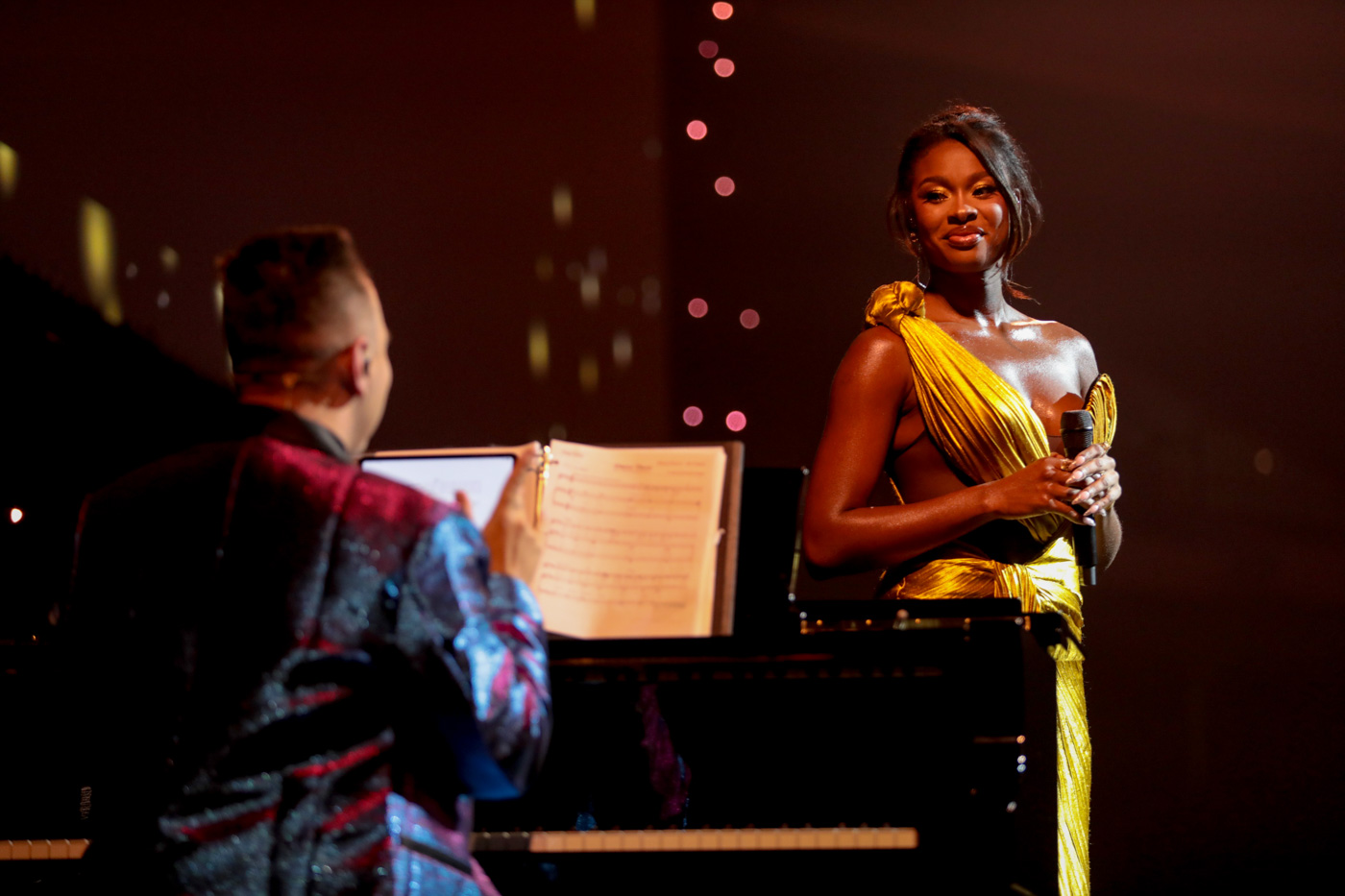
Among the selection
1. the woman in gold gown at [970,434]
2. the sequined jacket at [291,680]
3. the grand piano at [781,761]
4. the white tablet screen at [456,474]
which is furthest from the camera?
the woman in gold gown at [970,434]

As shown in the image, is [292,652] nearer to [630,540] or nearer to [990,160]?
[630,540]

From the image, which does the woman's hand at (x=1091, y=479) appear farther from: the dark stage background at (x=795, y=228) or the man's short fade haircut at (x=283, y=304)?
the dark stage background at (x=795, y=228)

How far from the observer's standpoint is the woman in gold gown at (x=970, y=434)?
72.8 inches

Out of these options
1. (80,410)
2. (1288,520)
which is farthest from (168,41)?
(1288,520)

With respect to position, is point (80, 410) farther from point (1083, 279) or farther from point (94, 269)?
point (1083, 279)

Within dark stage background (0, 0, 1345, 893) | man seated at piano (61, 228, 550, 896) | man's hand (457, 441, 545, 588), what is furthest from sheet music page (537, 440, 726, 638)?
dark stage background (0, 0, 1345, 893)

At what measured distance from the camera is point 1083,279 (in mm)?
2926

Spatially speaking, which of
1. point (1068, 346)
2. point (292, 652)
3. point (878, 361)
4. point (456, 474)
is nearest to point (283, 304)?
point (292, 652)

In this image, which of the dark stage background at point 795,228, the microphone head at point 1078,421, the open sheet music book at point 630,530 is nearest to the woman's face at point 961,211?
the microphone head at point 1078,421

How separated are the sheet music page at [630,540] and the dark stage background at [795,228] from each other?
3.72 ft

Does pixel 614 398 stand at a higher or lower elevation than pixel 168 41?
lower

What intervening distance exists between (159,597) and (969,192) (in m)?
1.47

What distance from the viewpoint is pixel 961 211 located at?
202 cm

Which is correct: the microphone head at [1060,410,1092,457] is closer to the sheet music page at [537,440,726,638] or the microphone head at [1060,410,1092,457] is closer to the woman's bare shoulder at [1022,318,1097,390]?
the woman's bare shoulder at [1022,318,1097,390]
